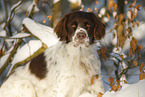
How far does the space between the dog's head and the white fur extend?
0.12 m

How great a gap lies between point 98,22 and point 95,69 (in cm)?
68

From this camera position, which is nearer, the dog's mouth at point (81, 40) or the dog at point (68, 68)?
the dog's mouth at point (81, 40)

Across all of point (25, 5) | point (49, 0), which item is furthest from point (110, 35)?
point (25, 5)

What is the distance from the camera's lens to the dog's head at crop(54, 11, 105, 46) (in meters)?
2.54

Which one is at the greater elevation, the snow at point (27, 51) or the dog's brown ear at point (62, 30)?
the dog's brown ear at point (62, 30)

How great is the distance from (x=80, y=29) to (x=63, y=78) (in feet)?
2.23

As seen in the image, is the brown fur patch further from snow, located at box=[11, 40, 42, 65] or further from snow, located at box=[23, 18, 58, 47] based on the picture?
snow, located at box=[11, 40, 42, 65]

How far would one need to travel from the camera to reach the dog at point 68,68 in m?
2.60

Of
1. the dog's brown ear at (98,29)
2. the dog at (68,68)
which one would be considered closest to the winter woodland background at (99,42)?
the dog's brown ear at (98,29)

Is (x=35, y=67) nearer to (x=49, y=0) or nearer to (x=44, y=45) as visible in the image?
(x=44, y=45)

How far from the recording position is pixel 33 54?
4.12 m

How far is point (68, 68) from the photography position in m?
2.65

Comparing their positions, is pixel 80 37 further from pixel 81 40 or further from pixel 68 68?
pixel 68 68

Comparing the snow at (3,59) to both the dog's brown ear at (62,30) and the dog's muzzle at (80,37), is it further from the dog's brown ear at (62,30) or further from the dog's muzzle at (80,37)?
the dog's muzzle at (80,37)
